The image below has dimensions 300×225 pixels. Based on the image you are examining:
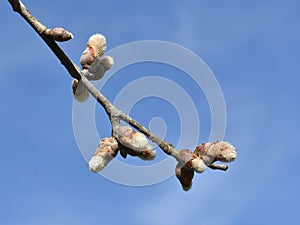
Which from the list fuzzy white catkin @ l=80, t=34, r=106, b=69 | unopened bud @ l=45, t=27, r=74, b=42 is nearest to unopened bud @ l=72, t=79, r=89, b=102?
fuzzy white catkin @ l=80, t=34, r=106, b=69

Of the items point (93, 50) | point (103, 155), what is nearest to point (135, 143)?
point (103, 155)

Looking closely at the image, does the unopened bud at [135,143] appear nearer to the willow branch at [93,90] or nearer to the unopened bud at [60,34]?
the willow branch at [93,90]

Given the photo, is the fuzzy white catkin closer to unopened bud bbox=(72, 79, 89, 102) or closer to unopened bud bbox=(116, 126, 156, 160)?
unopened bud bbox=(72, 79, 89, 102)

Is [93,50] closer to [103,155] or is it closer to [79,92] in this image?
[79,92]

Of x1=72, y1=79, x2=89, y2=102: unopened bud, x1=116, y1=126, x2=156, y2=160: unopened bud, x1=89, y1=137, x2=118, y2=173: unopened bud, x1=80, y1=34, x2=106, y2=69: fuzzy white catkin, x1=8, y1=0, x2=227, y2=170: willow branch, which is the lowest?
x1=89, y1=137, x2=118, y2=173: unopened bud

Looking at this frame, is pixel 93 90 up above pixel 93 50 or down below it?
below

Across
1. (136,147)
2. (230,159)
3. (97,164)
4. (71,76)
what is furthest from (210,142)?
(71,76)
